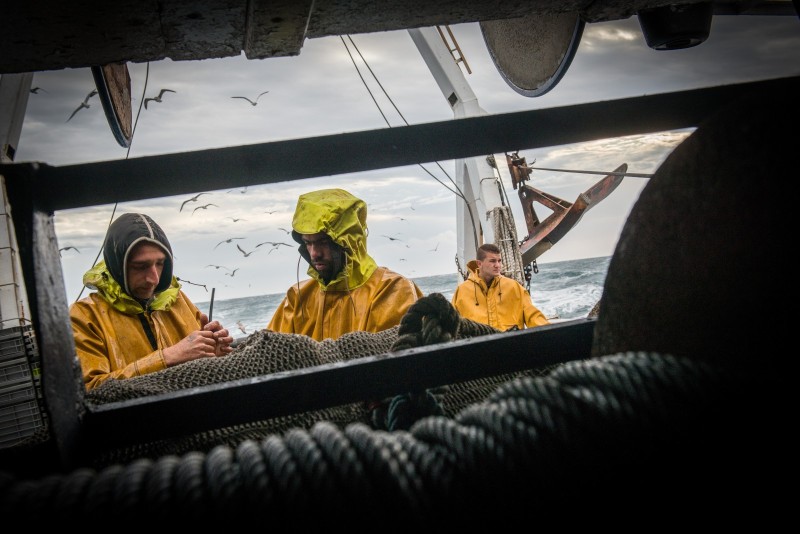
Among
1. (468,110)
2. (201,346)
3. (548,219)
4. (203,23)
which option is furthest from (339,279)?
(548,219)

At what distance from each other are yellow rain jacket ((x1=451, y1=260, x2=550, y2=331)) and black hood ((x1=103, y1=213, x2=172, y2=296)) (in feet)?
16.8

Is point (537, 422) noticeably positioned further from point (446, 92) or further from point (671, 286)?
point (446, 92)

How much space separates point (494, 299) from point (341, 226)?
4368mm

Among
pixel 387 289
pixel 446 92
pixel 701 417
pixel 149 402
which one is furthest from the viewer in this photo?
pixel 446 92

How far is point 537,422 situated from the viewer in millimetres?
653

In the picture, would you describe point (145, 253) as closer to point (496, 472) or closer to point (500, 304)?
point (496, 472)

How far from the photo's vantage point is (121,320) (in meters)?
3.48

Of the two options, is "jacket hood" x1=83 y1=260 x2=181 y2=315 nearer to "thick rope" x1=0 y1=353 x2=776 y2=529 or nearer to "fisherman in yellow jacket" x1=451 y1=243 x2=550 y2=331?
"thick rope" x1=0 y1=353 x2=776 y2=529

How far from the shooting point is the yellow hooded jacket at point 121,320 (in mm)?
3160

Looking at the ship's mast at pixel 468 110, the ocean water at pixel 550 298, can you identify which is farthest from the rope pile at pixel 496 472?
the ocean water at pixel 550 298

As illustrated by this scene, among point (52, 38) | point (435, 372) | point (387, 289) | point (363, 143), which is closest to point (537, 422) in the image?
point (435, 372)

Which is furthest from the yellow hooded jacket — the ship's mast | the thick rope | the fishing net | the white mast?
the ship's mast

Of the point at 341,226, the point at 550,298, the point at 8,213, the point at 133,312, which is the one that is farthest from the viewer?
the point at 550,298

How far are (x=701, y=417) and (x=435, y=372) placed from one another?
68 cm
